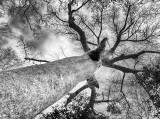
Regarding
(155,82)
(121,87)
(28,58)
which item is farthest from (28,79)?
(121,87)

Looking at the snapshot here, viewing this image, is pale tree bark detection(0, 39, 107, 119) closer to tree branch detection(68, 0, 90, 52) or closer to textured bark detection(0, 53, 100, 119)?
textured bark detection(0, 53, 100, 119)

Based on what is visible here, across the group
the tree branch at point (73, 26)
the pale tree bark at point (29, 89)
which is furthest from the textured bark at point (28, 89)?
the tree branch at point (73, 26)

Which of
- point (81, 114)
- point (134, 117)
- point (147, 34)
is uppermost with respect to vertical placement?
point (147, 34)

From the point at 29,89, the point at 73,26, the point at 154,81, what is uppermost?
the point at 73,26

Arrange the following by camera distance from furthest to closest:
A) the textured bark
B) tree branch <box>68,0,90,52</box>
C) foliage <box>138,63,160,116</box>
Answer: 1. tree branch <box>68,0,90,52</box>
2. foliage <box>138,63,160,116</box>
3. the textured bark

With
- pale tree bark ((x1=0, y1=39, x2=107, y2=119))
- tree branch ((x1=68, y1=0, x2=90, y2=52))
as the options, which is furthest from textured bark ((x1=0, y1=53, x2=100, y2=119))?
tree branch ((x1=68, y1=0, x2=90, y2=52))

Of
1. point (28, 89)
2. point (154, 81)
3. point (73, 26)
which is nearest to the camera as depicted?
point (28, 89)

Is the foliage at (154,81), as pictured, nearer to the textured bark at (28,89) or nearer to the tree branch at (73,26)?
the tree branch at (73,26)

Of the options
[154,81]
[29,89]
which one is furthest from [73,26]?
[29,89]

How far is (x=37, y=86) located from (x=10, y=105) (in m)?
0.47

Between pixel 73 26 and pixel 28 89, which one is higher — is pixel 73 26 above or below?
above

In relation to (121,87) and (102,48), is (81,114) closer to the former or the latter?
(121,87)

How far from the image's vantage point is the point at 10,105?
4.57 ft

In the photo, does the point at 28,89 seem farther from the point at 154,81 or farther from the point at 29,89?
the point at 154,81
